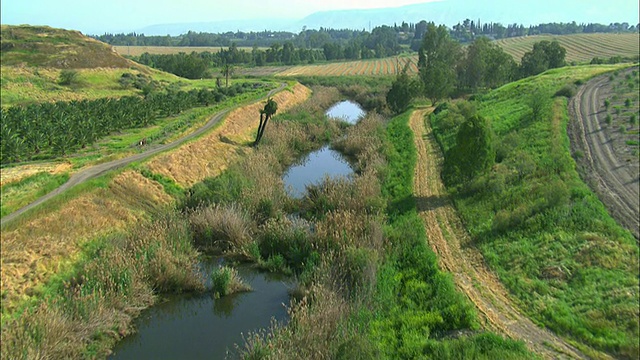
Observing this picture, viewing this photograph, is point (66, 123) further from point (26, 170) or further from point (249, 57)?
point (249, 57)

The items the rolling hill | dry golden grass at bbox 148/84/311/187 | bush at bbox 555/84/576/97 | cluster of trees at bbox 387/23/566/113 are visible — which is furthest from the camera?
the rolling hill

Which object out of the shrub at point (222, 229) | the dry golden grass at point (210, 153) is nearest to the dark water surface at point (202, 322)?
the shrub at point (222, 229)

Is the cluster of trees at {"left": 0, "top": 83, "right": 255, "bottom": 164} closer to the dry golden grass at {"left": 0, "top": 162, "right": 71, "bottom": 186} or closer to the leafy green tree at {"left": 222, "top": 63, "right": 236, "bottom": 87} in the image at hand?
the dry golden grass at {"left": 0, "top": 162, "right": 71, "bottom": 186}

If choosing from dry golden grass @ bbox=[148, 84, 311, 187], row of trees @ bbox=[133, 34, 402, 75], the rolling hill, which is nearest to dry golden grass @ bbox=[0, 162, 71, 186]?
dry golden grass @ bbox=[148, 84, 311, 187]

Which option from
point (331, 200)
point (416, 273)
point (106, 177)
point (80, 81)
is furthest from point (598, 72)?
point (80, 81)

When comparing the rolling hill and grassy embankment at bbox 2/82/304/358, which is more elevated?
the rolling hill

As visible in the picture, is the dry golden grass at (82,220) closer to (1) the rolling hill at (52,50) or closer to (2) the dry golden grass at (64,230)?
(2) the dry golden grass at (64,230)

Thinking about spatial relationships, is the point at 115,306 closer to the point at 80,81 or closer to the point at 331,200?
the point at 331,200
